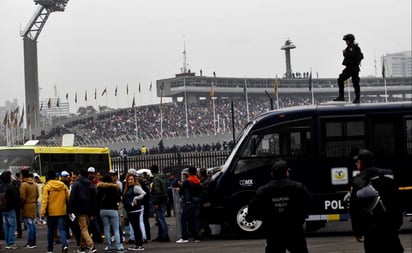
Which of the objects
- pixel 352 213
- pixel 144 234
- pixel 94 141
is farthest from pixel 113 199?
pixel 94 141

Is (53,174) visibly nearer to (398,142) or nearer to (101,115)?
(398,142)

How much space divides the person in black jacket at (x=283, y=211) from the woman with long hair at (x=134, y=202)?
24.7ft

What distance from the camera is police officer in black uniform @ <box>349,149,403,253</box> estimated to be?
8484mm

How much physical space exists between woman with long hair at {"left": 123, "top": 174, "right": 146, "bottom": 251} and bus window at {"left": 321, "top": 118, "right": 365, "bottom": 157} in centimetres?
385

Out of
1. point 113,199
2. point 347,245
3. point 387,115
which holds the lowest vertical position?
point 347,245

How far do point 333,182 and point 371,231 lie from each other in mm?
8602

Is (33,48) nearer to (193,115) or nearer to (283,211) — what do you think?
(193,115)

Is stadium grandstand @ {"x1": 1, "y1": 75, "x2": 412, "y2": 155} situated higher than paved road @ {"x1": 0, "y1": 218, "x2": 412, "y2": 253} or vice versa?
stadium grandstand @ {"x1": 1, "y1": 75, "x2": 412, "y2": 155}

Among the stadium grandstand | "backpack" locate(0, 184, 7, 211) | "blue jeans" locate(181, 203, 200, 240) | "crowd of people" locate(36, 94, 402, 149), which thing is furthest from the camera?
"crowd of people" locate(36, 94, 402, 149)

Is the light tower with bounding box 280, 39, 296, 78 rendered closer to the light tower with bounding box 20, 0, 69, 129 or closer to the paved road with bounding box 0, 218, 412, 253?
the light tower with bounding box 20, 0, 69, 129

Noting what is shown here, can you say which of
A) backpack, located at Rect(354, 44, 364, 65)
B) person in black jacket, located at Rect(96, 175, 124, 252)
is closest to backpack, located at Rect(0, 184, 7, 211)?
person in black jacket, located at Rect(96, 175, 124, 252)

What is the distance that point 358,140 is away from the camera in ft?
55.8

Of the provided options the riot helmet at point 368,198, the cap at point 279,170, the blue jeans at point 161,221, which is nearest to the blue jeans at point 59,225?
the blue jeans at point 161,221

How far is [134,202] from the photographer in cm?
1593
